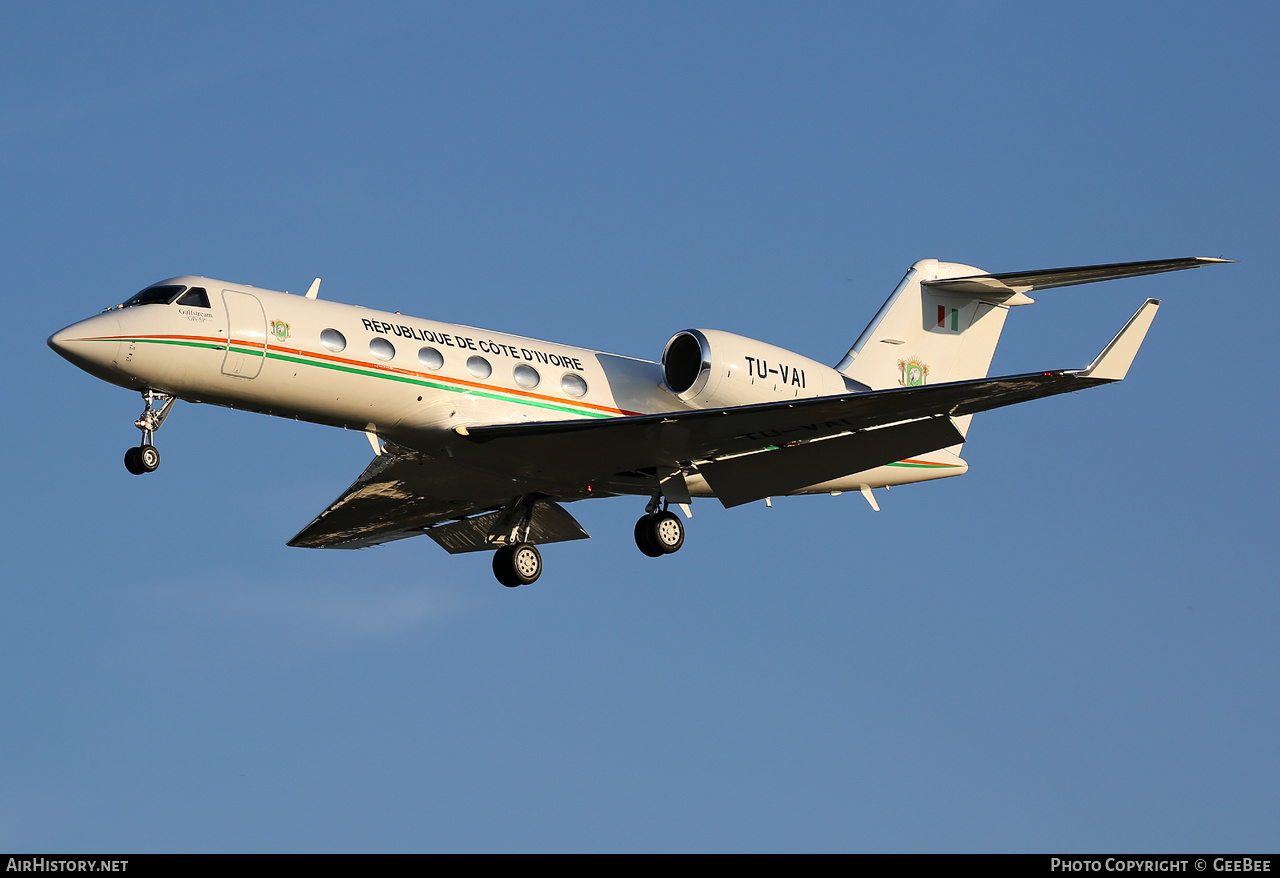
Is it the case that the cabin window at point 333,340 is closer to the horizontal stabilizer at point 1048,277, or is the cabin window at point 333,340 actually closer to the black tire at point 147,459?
the black tire at point 147,459

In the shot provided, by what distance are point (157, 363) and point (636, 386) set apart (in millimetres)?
6973

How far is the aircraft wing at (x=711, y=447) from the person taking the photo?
19594 millimetres

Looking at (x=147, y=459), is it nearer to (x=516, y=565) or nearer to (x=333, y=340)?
(x=333, y=340)

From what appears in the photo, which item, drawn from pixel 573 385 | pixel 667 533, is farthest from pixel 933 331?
pixel 573 385

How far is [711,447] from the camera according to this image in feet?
70.3

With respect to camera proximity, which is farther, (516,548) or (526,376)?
(516,548)

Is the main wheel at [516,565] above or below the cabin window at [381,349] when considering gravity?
below

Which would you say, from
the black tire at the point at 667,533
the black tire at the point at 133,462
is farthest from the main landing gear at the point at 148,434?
the black tire at the point at 667,533

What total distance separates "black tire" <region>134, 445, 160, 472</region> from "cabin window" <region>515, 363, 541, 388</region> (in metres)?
5.00

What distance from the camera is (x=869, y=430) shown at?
21.3 m

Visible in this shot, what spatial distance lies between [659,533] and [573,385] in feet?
8.14

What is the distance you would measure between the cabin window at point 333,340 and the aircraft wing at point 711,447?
1.94m
